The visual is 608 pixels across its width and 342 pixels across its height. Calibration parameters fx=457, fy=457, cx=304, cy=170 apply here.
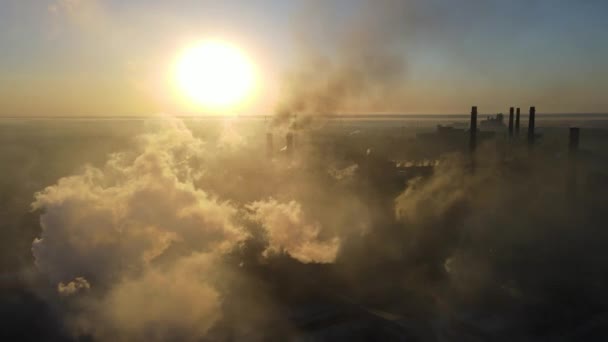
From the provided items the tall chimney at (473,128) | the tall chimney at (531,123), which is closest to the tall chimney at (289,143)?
the tall chimney at (473,128)

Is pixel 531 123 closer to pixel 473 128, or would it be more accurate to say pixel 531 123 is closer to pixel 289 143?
pixel 473 128

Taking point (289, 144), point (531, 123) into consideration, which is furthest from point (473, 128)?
point (289, 144)

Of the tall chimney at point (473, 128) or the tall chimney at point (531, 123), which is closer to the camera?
the tall chimney at point (473, 128)

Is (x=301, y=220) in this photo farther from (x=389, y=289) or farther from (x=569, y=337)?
(x=569, y=337)

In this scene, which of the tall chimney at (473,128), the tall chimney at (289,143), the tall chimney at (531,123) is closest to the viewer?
the tall chimney at (289,143)

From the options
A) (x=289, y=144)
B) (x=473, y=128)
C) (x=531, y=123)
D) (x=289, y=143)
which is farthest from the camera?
(x=531, y=123)

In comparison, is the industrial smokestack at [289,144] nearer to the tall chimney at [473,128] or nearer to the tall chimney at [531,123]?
the tall chimney at [473,128]

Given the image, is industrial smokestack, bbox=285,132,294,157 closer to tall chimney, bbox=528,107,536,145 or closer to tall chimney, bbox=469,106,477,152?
tall chimney, bbox=469,106,477,152

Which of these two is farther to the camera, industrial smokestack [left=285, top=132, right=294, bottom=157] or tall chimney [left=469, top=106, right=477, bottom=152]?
tall chimney [left=469, top=106, right=477, bottom=152]

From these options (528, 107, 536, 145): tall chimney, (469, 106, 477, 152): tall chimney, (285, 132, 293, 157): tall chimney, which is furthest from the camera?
(528, 107, 536, 145): tall chimney

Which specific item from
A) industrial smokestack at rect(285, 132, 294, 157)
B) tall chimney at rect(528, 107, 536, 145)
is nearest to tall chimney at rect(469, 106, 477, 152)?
tall chimney at rect(528, 107, 536, 145)

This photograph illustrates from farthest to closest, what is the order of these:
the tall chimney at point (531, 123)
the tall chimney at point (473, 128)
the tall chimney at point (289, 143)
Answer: the tall chimney at point (531, 123) → the tall chimney at point (473, 128) → the tall chimney at point (289, 143)
